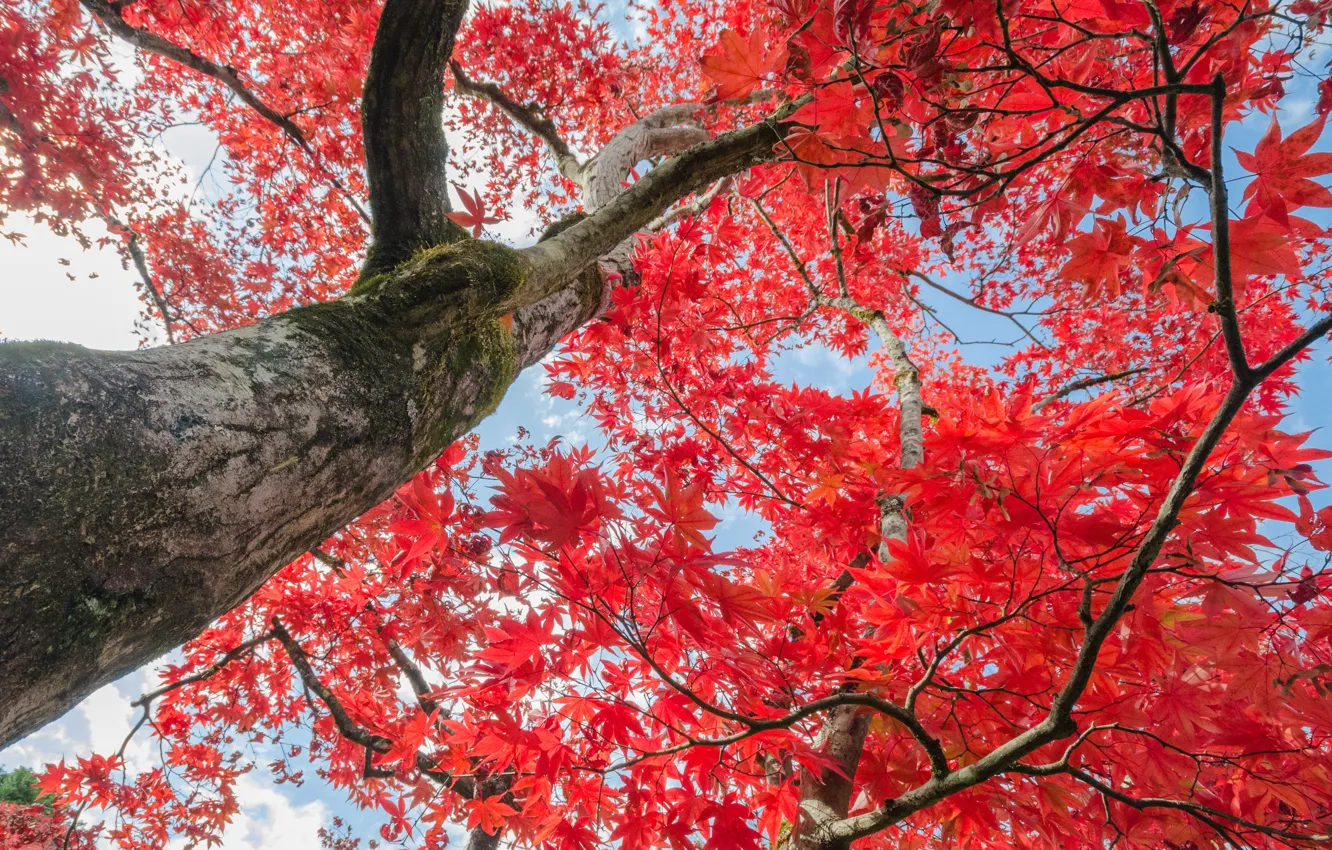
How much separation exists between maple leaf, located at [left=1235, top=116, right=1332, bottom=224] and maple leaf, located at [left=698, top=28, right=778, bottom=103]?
120 cm

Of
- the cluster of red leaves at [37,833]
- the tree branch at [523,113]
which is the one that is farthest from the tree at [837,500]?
the cluster of red leaves at [37,833]

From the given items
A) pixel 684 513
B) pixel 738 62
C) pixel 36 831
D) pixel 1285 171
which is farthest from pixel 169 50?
pixel 36 831

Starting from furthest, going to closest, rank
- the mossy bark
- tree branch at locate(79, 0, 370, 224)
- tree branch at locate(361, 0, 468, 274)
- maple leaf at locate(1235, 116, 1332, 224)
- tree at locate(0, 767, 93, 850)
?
tree at locate(0, 767, 93, 850), tree branch at locate(79, 0, 370, 224), tree branch at locate(361, 0, 468, 274), maple leaf at locate(1235, 116, 1332, 224), the mossy bark

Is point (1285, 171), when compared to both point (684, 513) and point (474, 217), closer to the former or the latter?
point (684, 513)

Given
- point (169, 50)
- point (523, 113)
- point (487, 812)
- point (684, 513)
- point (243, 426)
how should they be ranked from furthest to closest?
→ point (523, 113) → point (169, 50) → point (487, 812) → point (684, 513) → point (243, 426)

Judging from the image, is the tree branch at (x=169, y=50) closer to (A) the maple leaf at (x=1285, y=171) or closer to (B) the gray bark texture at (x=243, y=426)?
(B) the gray bark texture at (x=243, y=426)

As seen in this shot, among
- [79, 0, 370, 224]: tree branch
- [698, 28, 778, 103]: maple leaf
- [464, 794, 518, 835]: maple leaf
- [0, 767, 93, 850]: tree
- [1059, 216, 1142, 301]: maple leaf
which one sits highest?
[79, 0, 370, 224]: tree branch

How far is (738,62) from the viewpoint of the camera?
149cm

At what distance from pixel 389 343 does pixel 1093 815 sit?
107 inches

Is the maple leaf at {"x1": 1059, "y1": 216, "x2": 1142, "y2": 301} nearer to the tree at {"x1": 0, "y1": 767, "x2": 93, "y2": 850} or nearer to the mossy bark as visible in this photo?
the mossy bark

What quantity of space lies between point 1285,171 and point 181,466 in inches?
95.4

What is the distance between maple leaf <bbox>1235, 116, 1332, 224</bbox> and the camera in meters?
1.26

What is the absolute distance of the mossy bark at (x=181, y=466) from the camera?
29.3 inches

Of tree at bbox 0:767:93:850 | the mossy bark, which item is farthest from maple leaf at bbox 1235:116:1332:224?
tree at bbox 0:767:93:850
